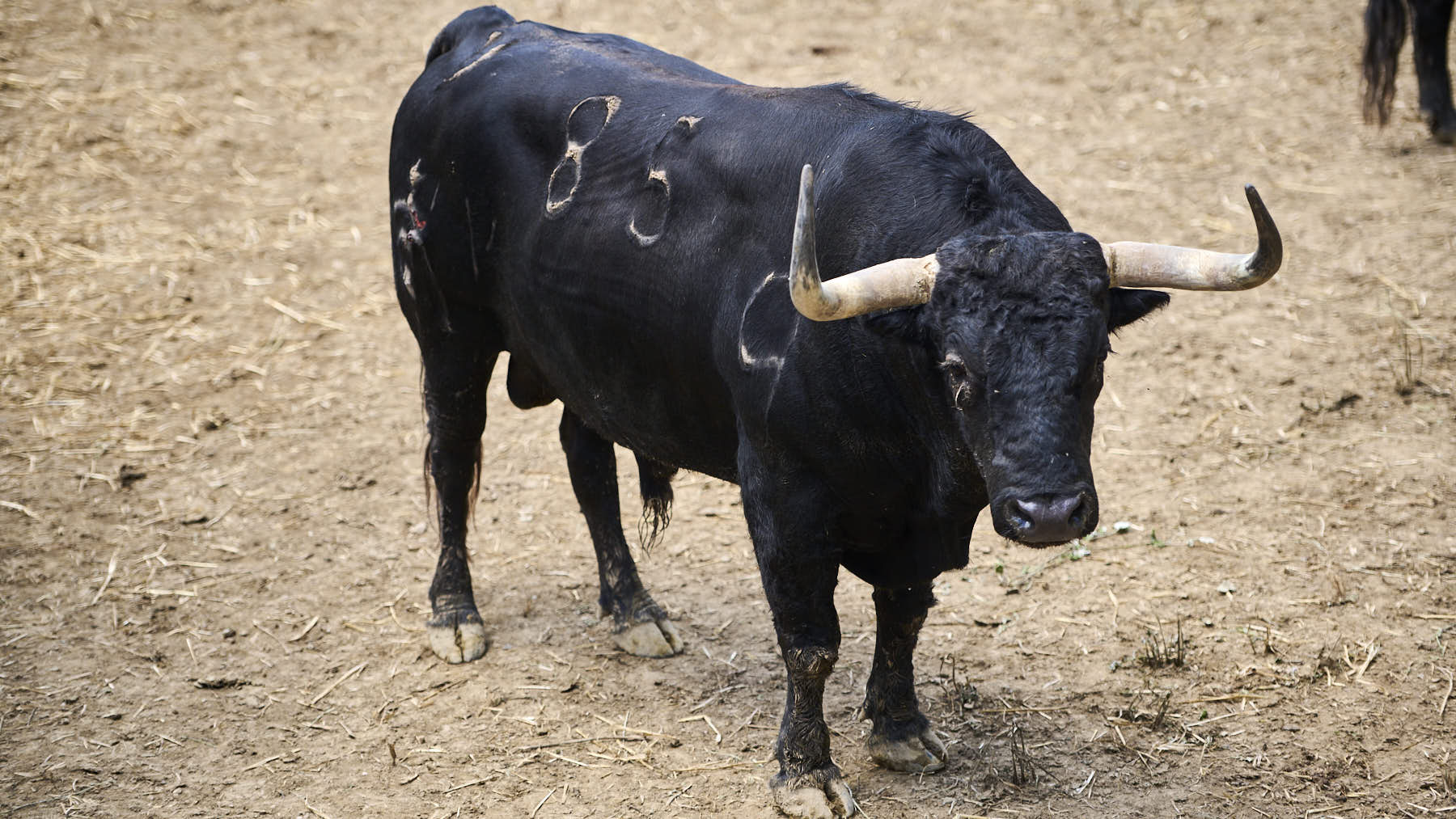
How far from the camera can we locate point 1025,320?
320cm

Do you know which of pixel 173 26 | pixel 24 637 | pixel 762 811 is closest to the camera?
pixel 762 811

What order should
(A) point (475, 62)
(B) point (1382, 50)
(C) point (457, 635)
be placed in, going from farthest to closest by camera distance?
(B) point (1382, 50)
(C) point (457, 635)
(A) point (475, 62)

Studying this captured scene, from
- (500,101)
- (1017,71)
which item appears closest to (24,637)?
(500,101)

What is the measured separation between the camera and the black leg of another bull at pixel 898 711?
14.1ft

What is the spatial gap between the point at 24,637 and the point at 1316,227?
24.9 ft

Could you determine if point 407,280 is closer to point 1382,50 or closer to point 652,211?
point 652,211

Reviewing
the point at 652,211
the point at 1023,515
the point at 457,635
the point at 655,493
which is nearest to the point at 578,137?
the point at 652,211

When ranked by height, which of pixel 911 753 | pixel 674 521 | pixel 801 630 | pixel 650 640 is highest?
pixel 801 630

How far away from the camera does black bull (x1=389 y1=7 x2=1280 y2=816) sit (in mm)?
3236

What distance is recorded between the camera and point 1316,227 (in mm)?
8008

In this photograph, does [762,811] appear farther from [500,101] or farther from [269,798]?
[500,101]

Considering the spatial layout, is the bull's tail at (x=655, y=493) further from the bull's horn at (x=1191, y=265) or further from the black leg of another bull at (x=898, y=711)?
the bull's horn at (x=1191, y=265)

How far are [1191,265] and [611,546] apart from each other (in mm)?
2844

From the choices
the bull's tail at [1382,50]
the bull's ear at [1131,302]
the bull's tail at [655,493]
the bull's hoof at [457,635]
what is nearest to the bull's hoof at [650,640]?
the bull's tail at [655,493]
